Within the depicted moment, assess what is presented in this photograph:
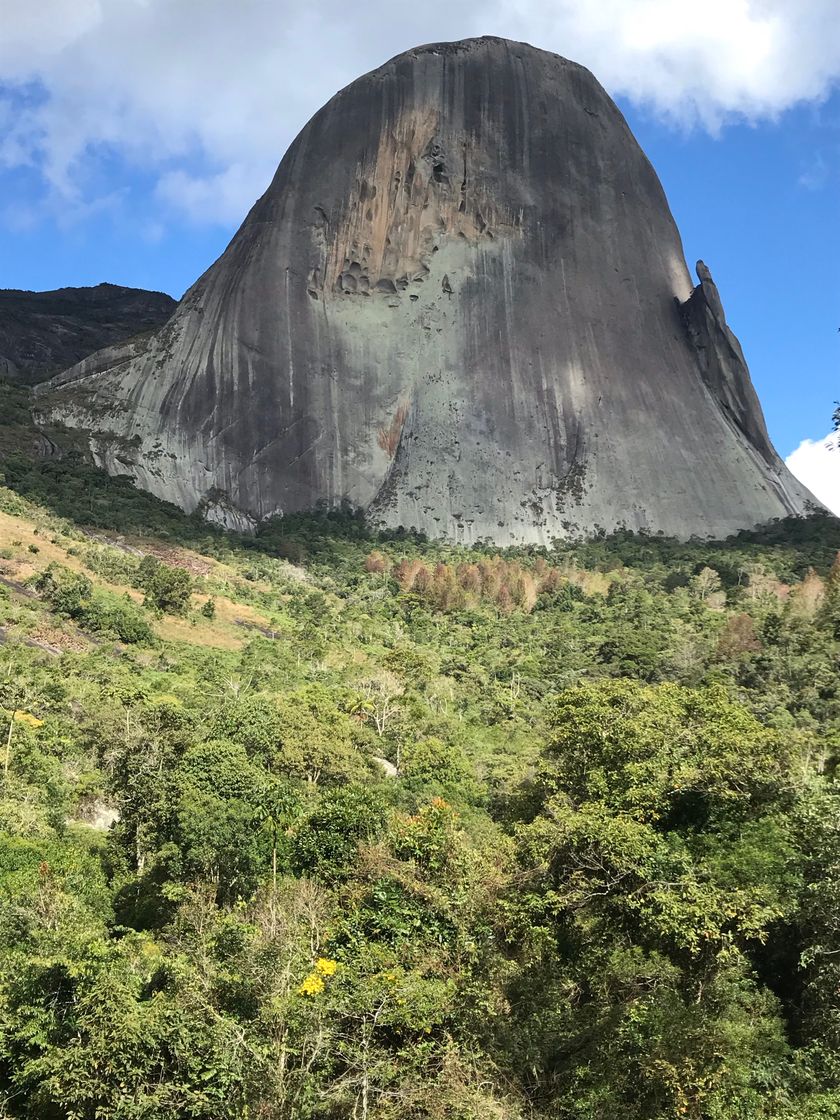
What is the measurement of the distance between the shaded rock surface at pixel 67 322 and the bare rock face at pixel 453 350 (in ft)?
75.8

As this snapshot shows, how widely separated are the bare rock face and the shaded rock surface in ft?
75.8

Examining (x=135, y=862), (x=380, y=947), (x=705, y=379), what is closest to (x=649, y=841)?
(x=380, y=947)

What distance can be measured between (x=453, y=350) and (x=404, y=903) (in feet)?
202

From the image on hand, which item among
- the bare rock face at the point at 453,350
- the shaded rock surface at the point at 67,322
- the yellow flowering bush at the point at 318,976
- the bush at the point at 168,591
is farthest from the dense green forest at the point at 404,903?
the shaded rock surface at the point at 67,322

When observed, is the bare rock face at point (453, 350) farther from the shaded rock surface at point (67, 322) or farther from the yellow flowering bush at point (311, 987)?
the yellow flowering bush at point (311, 987)

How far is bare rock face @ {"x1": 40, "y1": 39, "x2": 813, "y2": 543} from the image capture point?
67.4 metres

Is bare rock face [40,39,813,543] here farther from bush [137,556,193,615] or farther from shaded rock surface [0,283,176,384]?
bush [137,556,193,615]

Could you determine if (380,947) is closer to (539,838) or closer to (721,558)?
(539,838)

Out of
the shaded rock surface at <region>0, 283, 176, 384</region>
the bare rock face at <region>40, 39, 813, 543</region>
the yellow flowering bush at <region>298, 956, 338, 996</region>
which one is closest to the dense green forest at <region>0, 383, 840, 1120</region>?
the yellow flowering bush at <region>298, 956, 338, 996</region>

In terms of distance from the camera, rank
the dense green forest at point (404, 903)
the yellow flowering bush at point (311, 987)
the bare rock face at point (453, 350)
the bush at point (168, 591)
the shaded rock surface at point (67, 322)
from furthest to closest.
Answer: the shaded rock surface at point (67, 322)
the bare rock face at point (453, 350)
the bush at point (168, 591)
the yellow flowering bush at point (311, 987)
the dense green forest at point (404, 903)

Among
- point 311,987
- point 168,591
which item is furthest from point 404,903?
point 168,591

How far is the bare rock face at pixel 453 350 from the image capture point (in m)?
67.4

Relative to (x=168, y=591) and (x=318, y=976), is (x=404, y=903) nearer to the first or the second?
(x=318, y=976)

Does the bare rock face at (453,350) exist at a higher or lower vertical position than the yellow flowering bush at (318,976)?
higher
